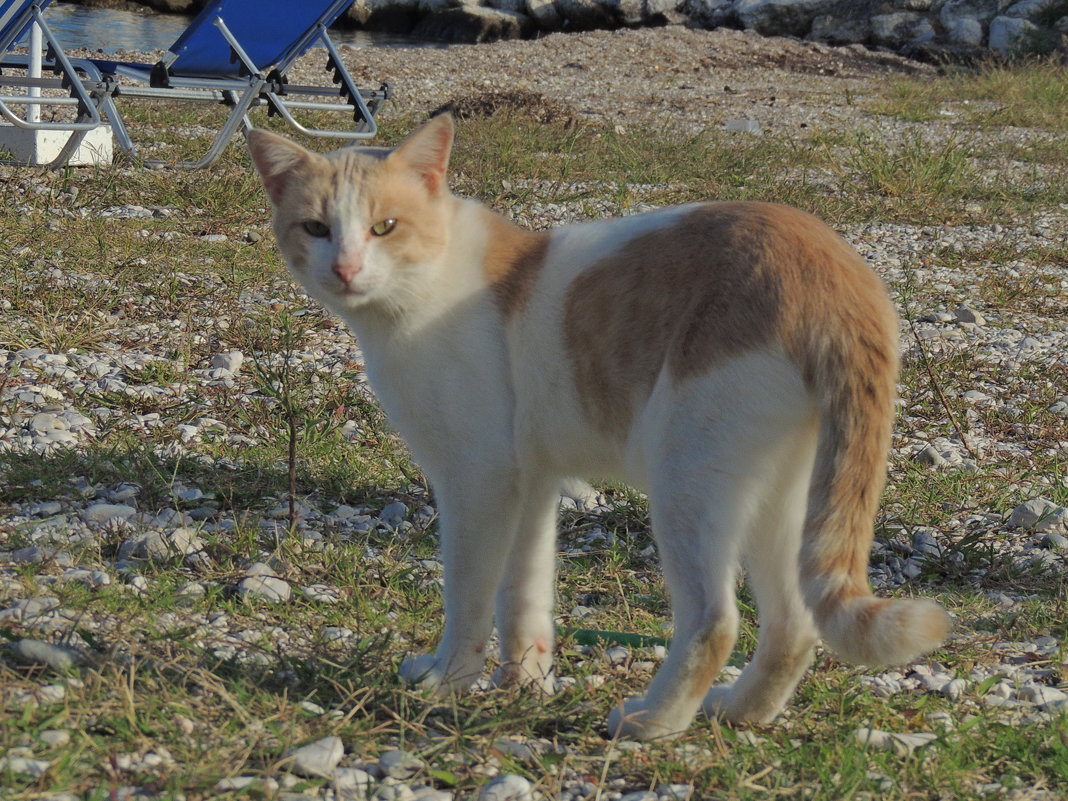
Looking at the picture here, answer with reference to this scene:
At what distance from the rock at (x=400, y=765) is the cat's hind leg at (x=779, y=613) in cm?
64

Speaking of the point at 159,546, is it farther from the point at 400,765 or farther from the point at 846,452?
the point at 846,452

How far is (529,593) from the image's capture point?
255 cm

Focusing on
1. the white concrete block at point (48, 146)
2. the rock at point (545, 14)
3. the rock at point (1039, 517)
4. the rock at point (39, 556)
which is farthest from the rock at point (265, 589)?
the rock at point (545, 14)

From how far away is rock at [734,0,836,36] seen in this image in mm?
23438

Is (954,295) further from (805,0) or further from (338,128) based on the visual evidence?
(805,0)

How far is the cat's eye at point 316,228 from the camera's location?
2596mm

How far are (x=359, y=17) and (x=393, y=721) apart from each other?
27.2 metres

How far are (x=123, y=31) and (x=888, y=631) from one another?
873 inches

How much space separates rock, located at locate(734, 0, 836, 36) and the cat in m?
22.4

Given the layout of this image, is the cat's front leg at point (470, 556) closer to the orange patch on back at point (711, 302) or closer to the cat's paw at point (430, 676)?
the cat's paw at point (430, 676)

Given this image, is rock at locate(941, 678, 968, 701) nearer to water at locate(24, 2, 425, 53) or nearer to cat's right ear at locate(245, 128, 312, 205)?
cat's right ear at locate(245, 128, 312, 205)

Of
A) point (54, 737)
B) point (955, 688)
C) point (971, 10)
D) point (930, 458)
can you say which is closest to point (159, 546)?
point (54, 737)

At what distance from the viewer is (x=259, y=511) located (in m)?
3.17

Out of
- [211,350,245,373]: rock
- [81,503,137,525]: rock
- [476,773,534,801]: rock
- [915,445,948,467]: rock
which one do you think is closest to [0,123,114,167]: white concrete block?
[211,350,245,373]: rock
